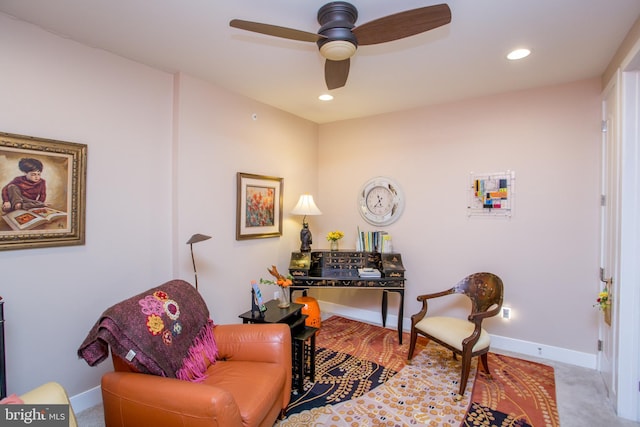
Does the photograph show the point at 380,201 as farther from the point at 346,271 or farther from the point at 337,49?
the point at 337,49

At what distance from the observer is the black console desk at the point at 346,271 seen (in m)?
3.39

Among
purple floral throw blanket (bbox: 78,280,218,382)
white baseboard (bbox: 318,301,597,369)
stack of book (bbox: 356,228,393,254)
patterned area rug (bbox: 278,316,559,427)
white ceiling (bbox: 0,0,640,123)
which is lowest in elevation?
patterned area rug (bbox: 278,316,559,427)

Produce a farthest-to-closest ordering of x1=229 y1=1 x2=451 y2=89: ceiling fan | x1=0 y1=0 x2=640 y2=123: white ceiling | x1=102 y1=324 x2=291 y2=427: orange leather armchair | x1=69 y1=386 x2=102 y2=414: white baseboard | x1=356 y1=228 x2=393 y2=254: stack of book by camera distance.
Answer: x1=356 y1=228 x2=393 y2=254: stack of book, x1=69 y1=386 x2=102 y2=414: white baseboard, x1=0 y1=0 x2=640 y2=123: white ceiling, x1=229 y1=1 x2=451 y2=89: ceiling fan, x1=102 y1=324 x2=291 y2=427: orange leather armchair

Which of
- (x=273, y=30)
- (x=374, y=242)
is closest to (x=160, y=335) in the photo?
(x=273, y=30)

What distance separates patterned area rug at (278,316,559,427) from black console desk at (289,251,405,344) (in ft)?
1.83

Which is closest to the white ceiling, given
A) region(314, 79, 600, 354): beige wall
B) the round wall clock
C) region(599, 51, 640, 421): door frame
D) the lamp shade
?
region(314, 79, 600, 354): beige wall

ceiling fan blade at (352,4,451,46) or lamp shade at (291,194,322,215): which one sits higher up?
ceiling fan blade at (352,4,451,46)

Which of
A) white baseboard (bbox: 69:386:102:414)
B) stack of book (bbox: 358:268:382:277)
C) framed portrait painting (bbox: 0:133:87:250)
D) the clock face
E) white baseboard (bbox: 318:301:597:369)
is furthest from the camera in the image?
the clock face

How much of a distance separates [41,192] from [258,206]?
185 centimetres

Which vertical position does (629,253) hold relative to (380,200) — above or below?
below

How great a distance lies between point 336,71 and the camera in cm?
206

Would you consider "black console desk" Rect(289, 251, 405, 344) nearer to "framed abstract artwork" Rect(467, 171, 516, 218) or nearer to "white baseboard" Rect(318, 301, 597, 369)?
"white baseboard" Rect(318, 301, 597, 369)

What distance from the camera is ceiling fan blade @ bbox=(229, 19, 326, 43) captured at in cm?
162

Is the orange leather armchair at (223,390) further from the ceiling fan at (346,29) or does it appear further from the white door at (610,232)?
the white door at (610,232)
